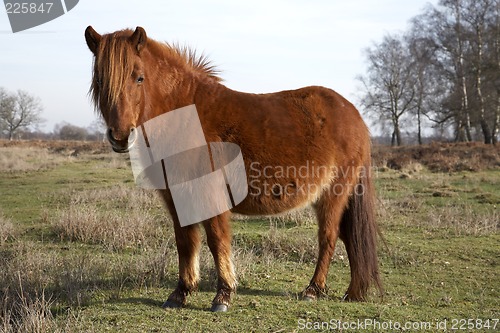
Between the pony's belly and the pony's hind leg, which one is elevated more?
the pony's belly

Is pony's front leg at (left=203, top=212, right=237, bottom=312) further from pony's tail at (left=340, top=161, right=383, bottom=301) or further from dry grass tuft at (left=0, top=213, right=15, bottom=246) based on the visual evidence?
dry grass tuft at (left=0, top=213, right=15, bottom=246)

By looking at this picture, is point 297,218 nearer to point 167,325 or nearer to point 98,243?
point 98,243

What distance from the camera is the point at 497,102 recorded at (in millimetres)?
28000

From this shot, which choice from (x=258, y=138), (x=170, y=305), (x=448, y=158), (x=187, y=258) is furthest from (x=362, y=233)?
(x=448, y=158)

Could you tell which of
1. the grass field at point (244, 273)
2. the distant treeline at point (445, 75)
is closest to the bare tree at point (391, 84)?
the distant treeline at point (445, 75)

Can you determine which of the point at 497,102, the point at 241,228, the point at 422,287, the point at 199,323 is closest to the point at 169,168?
the point at 199,323

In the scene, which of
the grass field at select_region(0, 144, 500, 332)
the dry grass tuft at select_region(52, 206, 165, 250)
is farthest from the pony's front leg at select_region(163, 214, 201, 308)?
the dry grass tuft at select_region(52, 206, 165, 250)

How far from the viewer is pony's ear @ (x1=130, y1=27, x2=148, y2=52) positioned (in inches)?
165

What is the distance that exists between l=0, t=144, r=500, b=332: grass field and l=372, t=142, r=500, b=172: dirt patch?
908cm

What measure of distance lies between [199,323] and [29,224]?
613 cm

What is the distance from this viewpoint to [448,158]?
70.0 ft

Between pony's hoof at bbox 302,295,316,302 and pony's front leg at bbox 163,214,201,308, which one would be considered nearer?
pony's front leg at bbox 163,214,201,308

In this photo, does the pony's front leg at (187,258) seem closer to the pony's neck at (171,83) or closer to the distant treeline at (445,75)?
the pony's neck at (171,83)

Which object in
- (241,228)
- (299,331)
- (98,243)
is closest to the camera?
(299,331)
